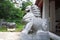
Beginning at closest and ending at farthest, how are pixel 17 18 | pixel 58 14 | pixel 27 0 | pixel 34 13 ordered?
pixel 34 13 → pixel 58 14 → pixel 17 18 → pixel 27 0

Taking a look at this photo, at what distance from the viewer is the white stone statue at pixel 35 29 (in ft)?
12.1

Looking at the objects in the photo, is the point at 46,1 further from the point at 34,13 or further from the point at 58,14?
the point at 34,13

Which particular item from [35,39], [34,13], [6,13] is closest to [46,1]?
[34,13]

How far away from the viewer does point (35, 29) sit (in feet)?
13.8

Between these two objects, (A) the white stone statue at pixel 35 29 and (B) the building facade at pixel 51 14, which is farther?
(B) the building facade at pixel 51 14

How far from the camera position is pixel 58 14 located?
7.82m

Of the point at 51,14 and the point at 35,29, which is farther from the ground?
the point at 51,14

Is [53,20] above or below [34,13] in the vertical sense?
below

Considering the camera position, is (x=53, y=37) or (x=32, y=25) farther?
(x=32, y=25)

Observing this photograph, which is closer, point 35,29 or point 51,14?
point 35,29

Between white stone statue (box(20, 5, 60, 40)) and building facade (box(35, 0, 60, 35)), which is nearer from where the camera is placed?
white stone statue (box(20, 5, 60, 40))

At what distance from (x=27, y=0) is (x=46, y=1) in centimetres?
1438

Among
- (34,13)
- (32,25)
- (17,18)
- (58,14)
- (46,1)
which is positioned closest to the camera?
(32,25)

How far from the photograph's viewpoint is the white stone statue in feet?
12.1
